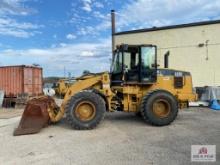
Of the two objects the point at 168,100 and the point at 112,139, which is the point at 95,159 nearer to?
the point at 112,139

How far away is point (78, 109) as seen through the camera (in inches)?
453

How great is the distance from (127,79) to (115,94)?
2.33ft

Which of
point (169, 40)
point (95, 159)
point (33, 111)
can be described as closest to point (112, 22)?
point (169, 40)

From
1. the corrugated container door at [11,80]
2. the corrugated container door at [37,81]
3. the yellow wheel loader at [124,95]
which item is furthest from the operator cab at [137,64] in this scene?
the corrugated container door at [37,81]

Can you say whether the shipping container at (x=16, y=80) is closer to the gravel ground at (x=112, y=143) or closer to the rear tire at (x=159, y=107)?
the gravel ground at (x=112, y=143)

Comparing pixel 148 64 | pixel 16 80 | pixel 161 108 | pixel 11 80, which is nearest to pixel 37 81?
pixel 16 80

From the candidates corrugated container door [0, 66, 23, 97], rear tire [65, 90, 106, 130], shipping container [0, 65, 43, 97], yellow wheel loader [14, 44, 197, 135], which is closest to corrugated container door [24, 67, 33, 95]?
shipping container [0, 65, 43, 97]

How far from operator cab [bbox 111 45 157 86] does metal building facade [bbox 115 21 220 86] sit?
12005 mm

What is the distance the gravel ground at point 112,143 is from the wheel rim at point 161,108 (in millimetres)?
515

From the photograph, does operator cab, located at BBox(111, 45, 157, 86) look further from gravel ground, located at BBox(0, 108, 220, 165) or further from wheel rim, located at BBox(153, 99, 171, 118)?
gravel ground, located at BBox(0, 108, 220, 165)

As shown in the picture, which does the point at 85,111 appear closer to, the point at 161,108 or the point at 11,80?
the point at 161,108

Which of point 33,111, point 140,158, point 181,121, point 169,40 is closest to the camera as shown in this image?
point 140,158

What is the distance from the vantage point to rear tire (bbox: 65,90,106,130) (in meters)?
11.4

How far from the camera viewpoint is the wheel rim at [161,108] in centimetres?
1209
